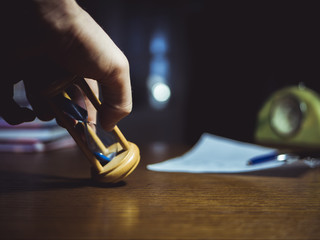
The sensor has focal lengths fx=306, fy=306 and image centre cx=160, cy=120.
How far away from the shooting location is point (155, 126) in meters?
2.47

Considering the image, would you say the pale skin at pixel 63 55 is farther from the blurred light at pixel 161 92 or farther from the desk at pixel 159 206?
the blurred light at pixel 161 92

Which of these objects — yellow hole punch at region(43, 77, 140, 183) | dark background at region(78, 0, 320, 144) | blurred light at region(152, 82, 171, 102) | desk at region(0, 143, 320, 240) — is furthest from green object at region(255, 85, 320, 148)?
blurred light at region(152, 82, 171, 102)

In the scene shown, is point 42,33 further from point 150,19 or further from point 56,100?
point 150,19

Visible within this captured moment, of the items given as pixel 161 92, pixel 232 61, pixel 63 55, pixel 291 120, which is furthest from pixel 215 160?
pixel 161 92

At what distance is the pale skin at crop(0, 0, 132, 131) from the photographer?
306 mm

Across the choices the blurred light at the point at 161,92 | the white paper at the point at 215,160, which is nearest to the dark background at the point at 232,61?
the blurred light at the point at 161,92

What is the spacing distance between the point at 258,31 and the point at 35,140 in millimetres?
1175

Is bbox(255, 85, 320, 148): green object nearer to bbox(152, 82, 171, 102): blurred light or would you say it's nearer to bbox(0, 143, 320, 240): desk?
bbox(0, 143, 320, 240): desk

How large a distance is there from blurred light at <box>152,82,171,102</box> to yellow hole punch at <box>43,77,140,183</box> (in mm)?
2259

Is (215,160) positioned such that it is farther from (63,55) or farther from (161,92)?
(161,92)

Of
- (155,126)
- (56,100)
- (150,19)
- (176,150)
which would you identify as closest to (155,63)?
(150,19)

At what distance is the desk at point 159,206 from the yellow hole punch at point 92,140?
0.03 metres

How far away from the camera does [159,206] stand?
14.3 inches

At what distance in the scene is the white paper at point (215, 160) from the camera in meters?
0.58
